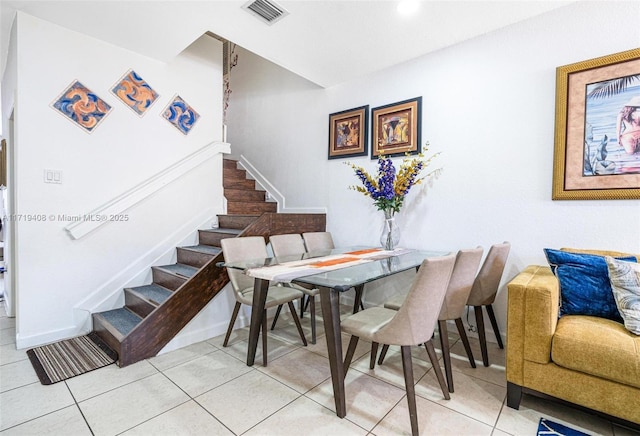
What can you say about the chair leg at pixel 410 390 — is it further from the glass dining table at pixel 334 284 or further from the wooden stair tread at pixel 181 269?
the wooden stair tread at pixel 181 269

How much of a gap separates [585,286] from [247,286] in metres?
2.38

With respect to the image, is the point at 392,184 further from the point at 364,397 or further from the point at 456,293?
the point at 364,397

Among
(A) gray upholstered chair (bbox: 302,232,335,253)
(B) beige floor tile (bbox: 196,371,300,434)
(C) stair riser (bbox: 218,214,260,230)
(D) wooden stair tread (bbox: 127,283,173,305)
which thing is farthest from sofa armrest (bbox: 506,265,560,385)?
(D) wooden stair tread (bbox: 127,283,173,305)

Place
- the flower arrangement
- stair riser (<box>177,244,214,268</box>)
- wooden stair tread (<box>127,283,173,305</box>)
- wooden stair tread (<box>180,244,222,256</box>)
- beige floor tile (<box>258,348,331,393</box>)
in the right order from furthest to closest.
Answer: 1. wooden stair tread (<box>180,244,222,256</box>)
2. stair riser (<box>177,244,214,268</box>)
3. the flower arrangement
4. wooden stair tread (<box>127,283,173,305</box>)
5. beige floor tile (<box>258,348,331,393</box>)

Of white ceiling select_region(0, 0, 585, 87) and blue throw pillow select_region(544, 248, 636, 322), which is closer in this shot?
blue throw pillow select_region(544, 248, 636, 322)

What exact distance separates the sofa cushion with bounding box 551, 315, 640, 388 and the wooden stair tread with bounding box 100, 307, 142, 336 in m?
2.88

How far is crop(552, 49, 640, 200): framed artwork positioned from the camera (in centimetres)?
207

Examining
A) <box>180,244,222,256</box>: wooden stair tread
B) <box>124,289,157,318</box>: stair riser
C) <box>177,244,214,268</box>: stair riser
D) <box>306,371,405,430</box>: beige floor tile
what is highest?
<box>180,244,222,256</box>: wooden stair tread

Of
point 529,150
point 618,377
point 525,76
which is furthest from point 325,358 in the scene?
point 525,76

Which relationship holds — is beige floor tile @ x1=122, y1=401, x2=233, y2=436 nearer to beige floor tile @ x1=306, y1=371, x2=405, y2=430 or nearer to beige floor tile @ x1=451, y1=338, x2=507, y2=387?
beige floor tile @ x1=306, y1=371, x2=405, y2=430

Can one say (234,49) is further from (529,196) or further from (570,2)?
(529,196)

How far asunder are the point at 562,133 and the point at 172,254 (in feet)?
12.5

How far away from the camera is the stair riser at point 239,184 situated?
169 inches

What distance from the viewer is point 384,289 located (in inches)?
132
